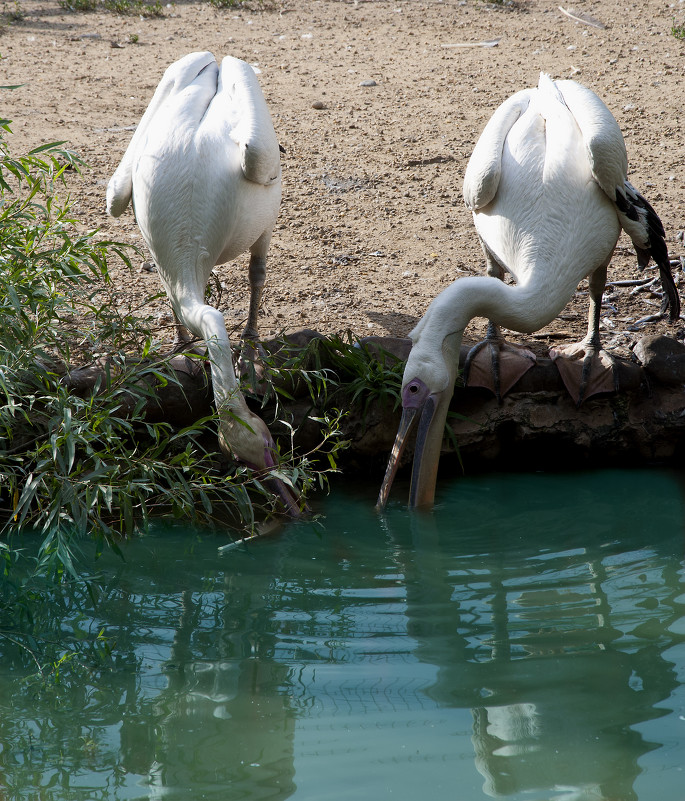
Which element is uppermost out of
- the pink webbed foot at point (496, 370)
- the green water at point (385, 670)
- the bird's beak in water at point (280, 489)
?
the pink webbed foot at point (496, 370)

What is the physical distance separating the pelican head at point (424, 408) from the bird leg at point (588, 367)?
0.67 meters

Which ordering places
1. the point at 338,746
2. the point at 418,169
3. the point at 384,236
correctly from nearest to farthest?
the point at 338,746 < the point at 384,236 < the point at 418,169

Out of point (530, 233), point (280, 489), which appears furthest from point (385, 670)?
point (530, 233)

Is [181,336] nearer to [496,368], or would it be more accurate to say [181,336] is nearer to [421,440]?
[421,440]

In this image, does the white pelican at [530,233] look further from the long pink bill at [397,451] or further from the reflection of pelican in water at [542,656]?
the reflection of pelican in water at [542,656]

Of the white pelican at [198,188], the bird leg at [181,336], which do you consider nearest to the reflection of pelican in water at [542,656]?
the white pelican at [198,188]

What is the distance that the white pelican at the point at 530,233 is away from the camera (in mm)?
3990

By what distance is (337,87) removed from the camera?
320 inches

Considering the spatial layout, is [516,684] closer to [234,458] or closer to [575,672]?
[575,672]

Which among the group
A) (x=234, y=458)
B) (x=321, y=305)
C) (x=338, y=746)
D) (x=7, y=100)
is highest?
(x=7, y=100)

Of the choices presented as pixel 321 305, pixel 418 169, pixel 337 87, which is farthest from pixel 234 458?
pixel 337 87

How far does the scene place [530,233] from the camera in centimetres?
417

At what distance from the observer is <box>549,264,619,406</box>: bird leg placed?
173 inches

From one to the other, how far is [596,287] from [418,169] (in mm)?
2590
